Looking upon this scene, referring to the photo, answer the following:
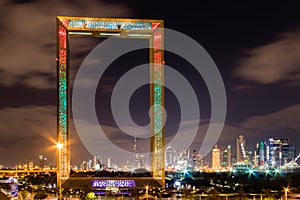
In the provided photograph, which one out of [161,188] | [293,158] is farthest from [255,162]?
[161,188]

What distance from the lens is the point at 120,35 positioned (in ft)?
76.8

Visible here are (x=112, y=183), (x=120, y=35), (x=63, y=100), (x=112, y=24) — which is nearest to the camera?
(x=63, y=100)

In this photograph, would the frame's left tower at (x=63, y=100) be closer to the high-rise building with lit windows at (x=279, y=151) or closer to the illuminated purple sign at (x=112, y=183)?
the illuminated purple sign at (x=112, y=183)

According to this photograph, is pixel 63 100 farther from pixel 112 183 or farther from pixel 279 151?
pixel 279 151

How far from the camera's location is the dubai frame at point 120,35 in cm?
2223

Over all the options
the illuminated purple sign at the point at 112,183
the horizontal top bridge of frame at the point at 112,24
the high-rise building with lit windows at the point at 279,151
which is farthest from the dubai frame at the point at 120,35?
the high-rise building with lit windows at the point at 279,151

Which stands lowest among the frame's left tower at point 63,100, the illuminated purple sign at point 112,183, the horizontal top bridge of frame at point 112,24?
the illuminated purple sign at point 112,183

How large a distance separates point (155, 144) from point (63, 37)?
5906mm

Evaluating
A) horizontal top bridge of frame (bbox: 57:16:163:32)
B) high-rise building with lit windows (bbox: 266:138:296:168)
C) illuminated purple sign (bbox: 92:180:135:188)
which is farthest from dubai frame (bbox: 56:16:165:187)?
high-rise building with lit windows (bbox: 266:138:296:168)

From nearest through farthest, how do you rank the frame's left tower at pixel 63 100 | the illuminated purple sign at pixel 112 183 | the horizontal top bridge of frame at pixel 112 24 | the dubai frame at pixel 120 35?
the frame's left tower at pixel 63 100
the dubai frame at pixel 120 35
the horizontal top bridge of frame at pixel 112 24
the illuminated purple sign at pixel 112 183

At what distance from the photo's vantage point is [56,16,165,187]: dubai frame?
2223cm

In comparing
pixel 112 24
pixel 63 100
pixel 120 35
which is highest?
pixel 112 24

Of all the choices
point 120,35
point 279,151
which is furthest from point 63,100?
point 279,151

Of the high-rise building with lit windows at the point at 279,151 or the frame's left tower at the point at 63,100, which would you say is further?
the high-rise building with lit windows at the point at 279,151
